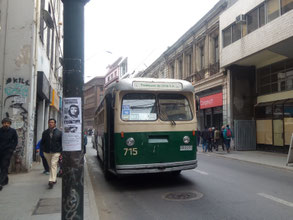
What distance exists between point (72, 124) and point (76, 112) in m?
0.14

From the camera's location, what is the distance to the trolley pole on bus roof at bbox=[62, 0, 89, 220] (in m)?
3.00

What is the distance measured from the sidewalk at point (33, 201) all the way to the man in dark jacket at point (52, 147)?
1.37 ft

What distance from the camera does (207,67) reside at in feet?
80.5

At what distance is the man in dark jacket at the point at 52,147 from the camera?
7406 mm

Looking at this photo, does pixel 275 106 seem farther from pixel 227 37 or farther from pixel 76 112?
pixel 76 112

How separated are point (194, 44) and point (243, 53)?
9.84 metres

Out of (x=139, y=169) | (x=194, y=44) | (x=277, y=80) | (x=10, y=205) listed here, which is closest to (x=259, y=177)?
(x=139, y=169)

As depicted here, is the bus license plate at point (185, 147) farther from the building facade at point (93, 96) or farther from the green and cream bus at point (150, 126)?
the building facade at point (93, 96)

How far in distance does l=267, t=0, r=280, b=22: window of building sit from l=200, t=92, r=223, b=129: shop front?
7432 mm

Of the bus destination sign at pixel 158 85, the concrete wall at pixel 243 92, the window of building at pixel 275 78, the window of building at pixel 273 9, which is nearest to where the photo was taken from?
the bus destination sign at pixel 158 85

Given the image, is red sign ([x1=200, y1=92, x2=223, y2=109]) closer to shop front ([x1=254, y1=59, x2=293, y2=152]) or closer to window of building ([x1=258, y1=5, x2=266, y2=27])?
shop front ([x1=254, y1=59, x2=293, y2=152])

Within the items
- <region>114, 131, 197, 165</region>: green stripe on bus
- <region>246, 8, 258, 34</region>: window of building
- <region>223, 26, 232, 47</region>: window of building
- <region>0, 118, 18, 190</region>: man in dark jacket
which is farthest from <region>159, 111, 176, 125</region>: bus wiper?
<region>223, 26, 232, 47</region>: window of building

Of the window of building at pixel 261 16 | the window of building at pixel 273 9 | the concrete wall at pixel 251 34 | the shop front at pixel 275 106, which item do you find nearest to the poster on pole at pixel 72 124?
the concrete wall at pixel 251 34

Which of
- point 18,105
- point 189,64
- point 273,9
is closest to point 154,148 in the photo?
point 18,105
